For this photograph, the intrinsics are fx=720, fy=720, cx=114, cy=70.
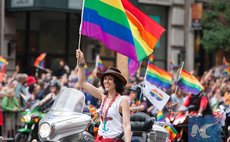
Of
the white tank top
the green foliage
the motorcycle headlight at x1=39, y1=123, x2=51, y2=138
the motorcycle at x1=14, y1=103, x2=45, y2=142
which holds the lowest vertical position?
the motorcycle at x1=14, y1=103, x2=45, y2=142

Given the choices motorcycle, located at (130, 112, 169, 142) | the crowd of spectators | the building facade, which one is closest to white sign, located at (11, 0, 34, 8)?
the building facade

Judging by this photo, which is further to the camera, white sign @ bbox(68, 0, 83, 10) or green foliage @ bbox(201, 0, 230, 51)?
green foliage @ bbox(201, 0, 230, 51)

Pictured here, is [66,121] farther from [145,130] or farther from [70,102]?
[145,130]

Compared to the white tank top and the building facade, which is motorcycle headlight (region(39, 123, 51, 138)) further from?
the building facade

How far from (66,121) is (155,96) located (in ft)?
19.1

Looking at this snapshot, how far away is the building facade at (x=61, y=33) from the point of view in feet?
89.1

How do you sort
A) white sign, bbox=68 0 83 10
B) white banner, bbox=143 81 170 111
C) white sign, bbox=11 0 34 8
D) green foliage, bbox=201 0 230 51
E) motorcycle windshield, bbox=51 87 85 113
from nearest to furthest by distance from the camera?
motorcycle windshield, bbox=51 87 85 113, white banner, bbox=143 81 170 111, white sign, bbox=11 0 34 8, white sign, bbox=68 0 83 10, green foliage, bbox=201 0 230 51

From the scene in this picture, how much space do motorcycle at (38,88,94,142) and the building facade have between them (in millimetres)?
17706

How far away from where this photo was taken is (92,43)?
29.8 m

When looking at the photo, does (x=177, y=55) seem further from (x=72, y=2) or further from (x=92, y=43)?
(x=72, y=2)

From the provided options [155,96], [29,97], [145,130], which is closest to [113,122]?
[145,130]

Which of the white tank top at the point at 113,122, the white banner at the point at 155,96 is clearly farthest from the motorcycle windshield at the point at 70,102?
the white banner at the point at 155,96

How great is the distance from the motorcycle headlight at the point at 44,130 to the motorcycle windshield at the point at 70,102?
1.50 ft

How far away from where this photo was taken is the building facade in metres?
27.2
